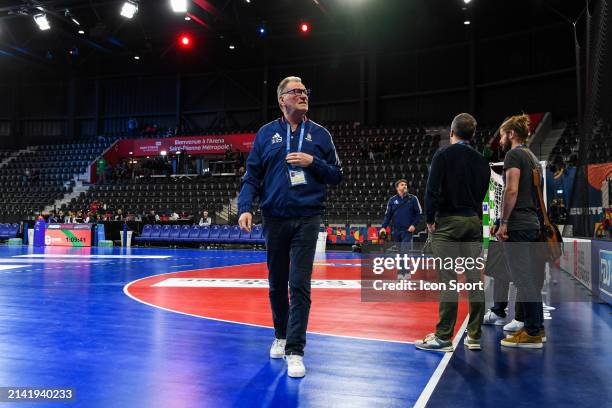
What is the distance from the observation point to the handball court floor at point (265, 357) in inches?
107

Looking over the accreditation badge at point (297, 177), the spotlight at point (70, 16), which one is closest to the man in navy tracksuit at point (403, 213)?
the accreditation badge at point (297, 177)

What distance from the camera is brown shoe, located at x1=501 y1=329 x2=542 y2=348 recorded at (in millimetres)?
3893

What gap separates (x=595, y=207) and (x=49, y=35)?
3061cm

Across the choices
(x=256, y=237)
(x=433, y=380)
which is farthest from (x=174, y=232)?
(x=433, y=380)

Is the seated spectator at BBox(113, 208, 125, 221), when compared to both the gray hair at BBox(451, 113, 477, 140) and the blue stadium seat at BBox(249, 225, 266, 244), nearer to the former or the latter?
the blue stadium seat at BBox(249, 225, 266, 244)

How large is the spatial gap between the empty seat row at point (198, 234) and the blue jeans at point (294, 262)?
1591 cm

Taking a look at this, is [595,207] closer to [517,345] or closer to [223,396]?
[517,345]

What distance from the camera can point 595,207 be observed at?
7398mm

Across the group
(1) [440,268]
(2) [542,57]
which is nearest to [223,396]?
(1) [440,268]

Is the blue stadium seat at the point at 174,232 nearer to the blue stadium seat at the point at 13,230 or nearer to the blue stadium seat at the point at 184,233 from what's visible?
the blue stadium seat at the point at 184,233

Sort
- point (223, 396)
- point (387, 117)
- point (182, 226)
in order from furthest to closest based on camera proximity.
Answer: point (387, 117)
point (182, 226)
point (223, 396)

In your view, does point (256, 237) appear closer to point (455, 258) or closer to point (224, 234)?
point (224, 234)

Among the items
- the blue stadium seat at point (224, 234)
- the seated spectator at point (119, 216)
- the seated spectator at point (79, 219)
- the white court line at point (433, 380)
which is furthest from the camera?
the seated spectator at point (79, 219)

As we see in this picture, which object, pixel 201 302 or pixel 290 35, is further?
pixel 290 35
